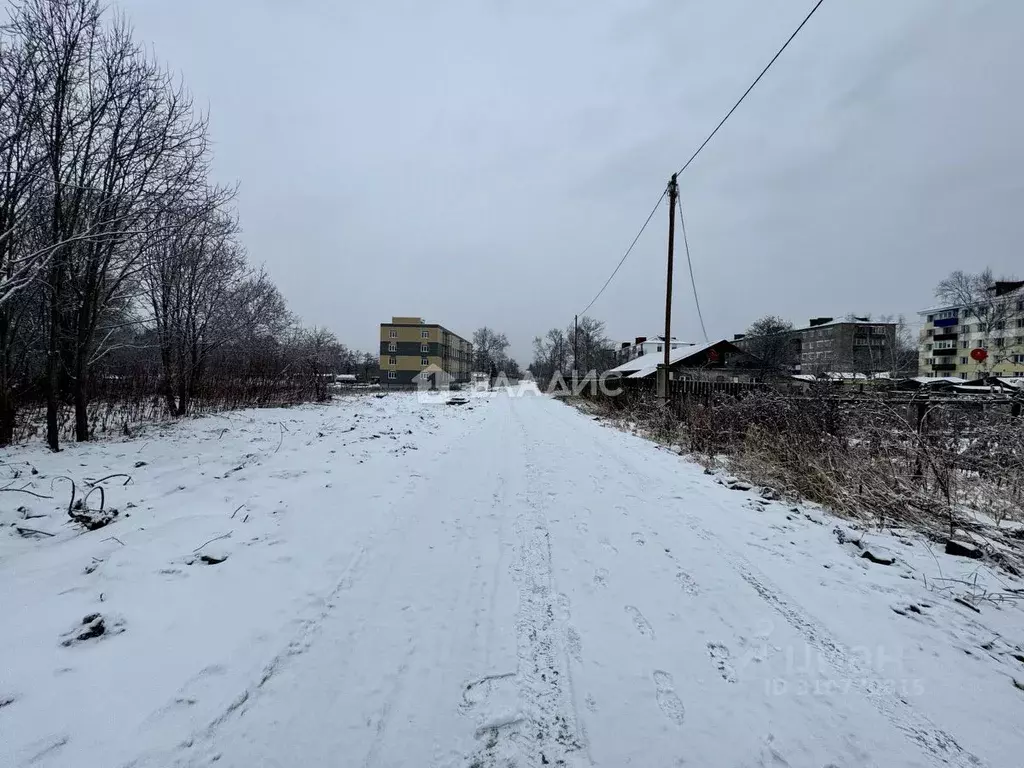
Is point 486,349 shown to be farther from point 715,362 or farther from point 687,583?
point 687,583

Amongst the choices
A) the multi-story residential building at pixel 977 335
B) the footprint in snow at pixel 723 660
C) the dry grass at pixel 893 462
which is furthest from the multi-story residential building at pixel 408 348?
the footprint in snow at pixel 723 660

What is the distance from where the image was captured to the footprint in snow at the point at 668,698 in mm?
1898

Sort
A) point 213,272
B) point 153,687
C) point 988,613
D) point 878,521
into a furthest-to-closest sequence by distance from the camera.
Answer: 1. point 213,272
2. point 878,521
3. point 988,613
4. point 153,687

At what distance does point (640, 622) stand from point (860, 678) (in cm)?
115

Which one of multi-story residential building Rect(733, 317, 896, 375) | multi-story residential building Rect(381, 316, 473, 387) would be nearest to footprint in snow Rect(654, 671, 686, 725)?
multi-story residential building Rect(733, 317, 896, 375)

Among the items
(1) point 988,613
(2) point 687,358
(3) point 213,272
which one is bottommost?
(1) point 988,613

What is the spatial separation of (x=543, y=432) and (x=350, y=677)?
949 centimetres

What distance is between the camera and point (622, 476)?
6.46 metres

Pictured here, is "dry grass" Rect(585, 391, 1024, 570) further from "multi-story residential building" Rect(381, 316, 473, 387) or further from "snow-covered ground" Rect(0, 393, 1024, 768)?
"multi-story residential building" Rect(381, 316, 473, 387)

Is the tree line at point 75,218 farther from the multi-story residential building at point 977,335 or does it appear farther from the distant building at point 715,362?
the multi-story residential building at point 977,335

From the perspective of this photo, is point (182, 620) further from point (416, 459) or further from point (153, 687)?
point (416, 459)

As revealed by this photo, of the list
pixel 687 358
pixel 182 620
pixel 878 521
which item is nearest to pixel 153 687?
pixel 182 620

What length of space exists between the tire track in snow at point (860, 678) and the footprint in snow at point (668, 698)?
38.0 inches

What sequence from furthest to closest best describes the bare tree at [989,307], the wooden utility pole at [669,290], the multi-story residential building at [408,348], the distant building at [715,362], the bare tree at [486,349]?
the bare tree at [486,349], the multi-story residential building at [408,348], the bare tree at [989,307], the distant building at [715,362], the wooden utility pole at [669,290]
